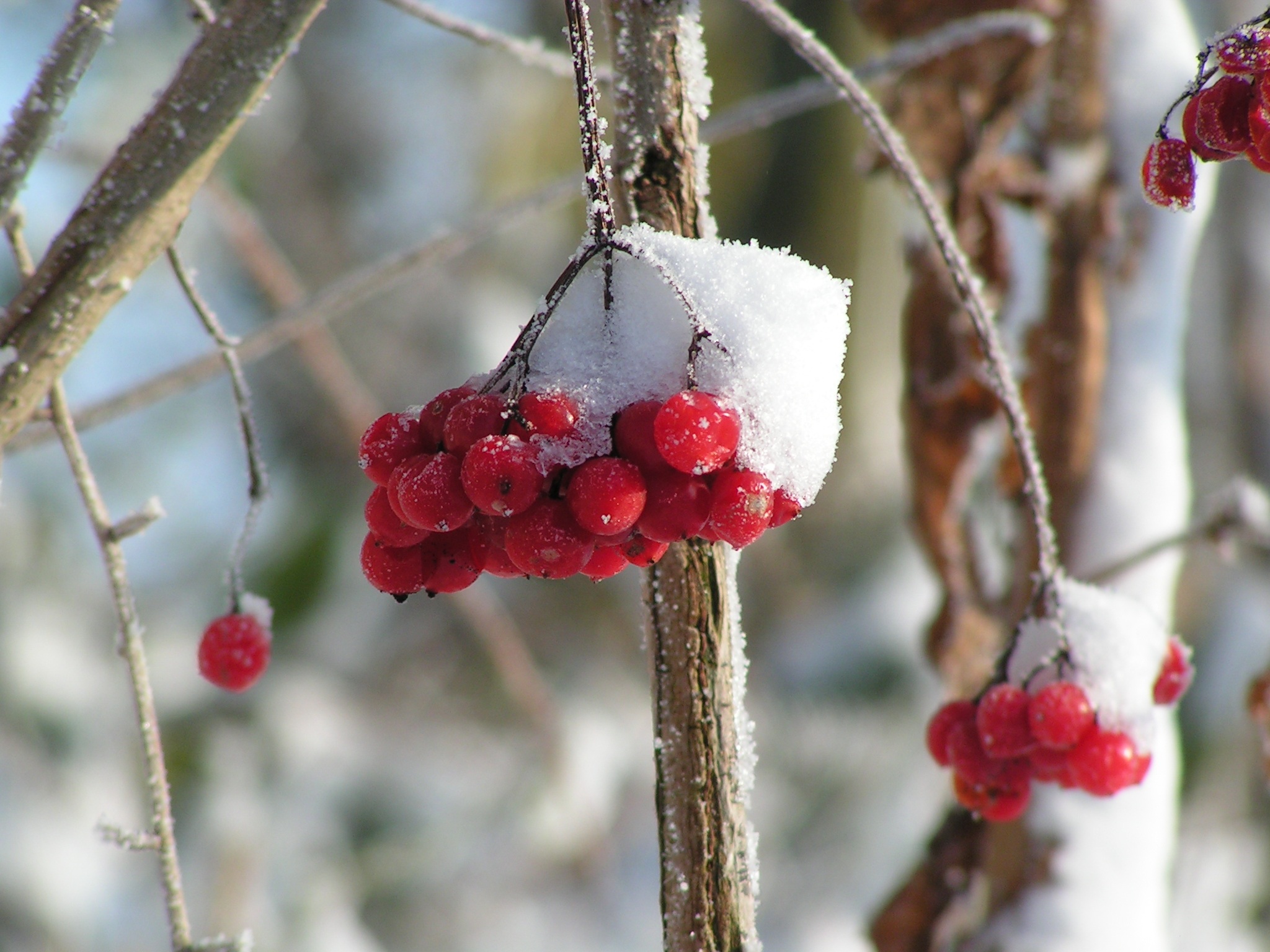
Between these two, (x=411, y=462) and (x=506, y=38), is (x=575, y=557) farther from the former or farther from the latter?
(x=506, y=38)

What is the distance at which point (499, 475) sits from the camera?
1.58 ft

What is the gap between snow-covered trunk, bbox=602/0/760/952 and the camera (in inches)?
22.6

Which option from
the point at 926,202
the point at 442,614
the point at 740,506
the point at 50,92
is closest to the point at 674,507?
the point at 740,506

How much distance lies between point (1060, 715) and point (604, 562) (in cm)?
37

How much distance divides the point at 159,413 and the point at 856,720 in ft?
9.98

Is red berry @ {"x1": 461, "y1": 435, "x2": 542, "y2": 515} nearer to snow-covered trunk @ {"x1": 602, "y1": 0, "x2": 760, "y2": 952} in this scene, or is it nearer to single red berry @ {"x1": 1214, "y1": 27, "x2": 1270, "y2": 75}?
snow-covered trunk @ {"x1": 602, "y1": 0, "x2": 760, "y2": 952}

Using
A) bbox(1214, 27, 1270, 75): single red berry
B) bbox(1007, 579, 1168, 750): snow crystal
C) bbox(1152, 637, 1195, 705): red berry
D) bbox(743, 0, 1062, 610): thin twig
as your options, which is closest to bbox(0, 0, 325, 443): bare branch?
bbox(743, 0, 1062, 610): thin twig

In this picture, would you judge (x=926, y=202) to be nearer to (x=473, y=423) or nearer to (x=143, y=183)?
(x=473, y=423)

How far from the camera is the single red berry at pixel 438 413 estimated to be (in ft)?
1.81

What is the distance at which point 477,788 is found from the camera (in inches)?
122

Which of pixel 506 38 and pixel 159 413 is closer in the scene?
pixel 506 38

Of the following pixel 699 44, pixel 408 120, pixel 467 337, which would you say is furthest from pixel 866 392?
pixel 699 44

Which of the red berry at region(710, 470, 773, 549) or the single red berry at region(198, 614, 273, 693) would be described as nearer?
the red berry at region(710, 470, 773, 549)

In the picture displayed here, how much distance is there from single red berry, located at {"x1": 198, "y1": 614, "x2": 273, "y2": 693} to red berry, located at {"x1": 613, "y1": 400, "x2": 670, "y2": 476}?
376 millimetres
